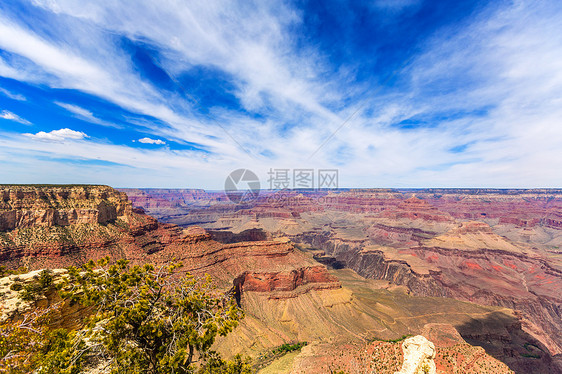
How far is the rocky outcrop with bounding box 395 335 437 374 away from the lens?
20.9m

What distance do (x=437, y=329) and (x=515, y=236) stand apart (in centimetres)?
22623

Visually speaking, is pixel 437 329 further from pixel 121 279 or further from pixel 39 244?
pixel 39 244

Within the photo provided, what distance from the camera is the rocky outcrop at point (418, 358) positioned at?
68.6ft

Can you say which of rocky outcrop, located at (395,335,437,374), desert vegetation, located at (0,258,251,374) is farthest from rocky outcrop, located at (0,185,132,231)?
rocky outcrop, located at (395,335,437,374)

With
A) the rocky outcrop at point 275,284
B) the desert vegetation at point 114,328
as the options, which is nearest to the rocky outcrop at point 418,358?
the desert vegetation at point 114,328

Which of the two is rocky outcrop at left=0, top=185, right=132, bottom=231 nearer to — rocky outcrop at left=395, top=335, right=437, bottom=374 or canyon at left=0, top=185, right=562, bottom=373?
canyon at left=0, top=185, right=562, bottom=373

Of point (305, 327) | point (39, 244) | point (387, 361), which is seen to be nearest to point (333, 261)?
point (305, 327)

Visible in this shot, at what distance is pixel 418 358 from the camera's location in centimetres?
2153

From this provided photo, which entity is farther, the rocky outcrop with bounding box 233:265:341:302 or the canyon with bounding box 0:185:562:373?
the rocky outcrop with bounding box 233:265:341:302

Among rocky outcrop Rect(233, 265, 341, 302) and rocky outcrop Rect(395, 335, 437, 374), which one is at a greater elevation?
rocky outcrop Rect(395, 335, 437, 374)

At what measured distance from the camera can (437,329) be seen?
50.2 meters

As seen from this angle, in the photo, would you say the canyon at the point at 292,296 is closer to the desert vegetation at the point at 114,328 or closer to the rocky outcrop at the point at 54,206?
the rocky outcrop at the point at 54,206

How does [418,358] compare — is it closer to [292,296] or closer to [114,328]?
[114,328]

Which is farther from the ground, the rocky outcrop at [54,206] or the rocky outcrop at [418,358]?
the rocky outcrop at [54,206]
